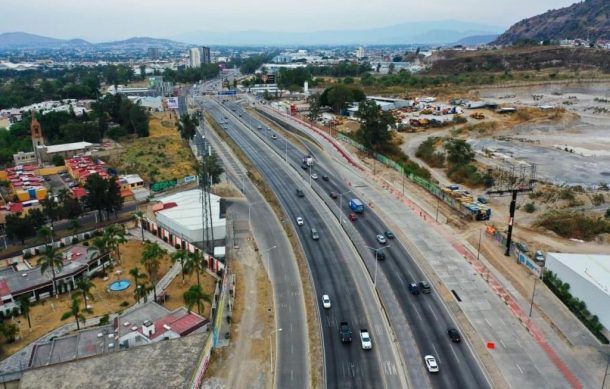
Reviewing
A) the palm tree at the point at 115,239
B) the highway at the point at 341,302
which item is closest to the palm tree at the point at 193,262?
the palm tree at the point at 115,239

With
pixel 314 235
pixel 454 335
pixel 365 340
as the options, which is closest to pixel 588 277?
pixel 454 335

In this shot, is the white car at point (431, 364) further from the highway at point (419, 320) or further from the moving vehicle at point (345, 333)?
the moving vehicle at point (345, 333)

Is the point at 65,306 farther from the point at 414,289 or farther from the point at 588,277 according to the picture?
the point at 588,277

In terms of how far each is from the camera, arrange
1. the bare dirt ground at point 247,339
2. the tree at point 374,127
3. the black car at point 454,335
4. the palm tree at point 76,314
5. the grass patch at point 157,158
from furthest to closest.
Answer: the tree at point 374,127 → the grass patch at point 157,158 → the black car at point 454,335 → the palm tree at point 76,314 → the bare dirt ground at point 247,339

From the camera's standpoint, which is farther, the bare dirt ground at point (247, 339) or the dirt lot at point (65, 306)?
the dirt lot at point (65, 306)

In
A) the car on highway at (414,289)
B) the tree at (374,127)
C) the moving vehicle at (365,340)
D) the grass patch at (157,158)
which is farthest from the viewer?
the tree at (374,127)

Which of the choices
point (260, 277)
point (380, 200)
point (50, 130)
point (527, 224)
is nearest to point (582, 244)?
point (527, 224)
